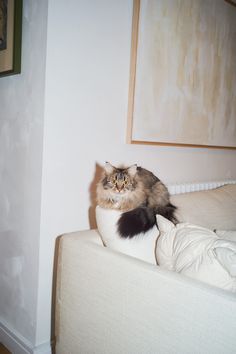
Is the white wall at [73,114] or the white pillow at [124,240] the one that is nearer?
the white pillow at [124,240]

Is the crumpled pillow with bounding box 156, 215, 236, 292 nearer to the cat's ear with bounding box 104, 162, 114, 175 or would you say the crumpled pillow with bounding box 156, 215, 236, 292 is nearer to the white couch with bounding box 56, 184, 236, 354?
the white couch with bounding box 56, 184, 236, 354

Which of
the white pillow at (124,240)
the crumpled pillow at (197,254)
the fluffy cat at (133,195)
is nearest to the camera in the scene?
the crumpled pillow at (197,254)

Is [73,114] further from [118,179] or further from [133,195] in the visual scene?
[133,195]

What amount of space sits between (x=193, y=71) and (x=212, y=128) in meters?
0.53

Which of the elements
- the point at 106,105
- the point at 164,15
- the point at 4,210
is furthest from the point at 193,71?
the point at 4,210

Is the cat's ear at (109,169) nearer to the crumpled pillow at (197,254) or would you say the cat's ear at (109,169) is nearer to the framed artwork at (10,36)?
the crumpled pillow at (197,254)

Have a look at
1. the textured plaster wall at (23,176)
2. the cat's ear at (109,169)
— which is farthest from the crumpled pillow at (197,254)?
the textured plaster wall at (23,176)

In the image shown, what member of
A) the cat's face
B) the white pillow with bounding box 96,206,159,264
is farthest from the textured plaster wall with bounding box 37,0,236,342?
the white pillow with bounding box 96,206,159,264

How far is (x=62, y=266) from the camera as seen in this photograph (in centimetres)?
145

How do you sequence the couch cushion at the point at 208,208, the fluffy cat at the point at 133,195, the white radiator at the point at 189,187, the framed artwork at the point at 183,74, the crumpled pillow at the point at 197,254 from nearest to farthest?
1. the crumpled pillow at the point at 197,254
2. the fluffy cat at the point at 133,195
3. the couch cushion at the point at 208,208
4. the framed artwork at the point at 183,74
5. the white radiator at the point at 189,187

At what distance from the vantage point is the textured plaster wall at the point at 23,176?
5.06 ft

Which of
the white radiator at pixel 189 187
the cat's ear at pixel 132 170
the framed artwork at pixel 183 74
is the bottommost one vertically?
the white radiator at pixel 189 187

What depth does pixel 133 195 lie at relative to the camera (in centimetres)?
160

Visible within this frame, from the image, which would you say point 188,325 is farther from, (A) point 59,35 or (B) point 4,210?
(A) point 59,35
